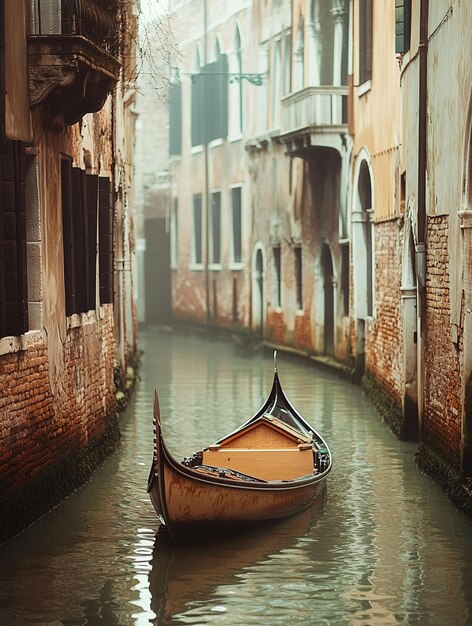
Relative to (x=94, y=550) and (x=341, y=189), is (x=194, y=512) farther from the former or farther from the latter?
(x=341, y=189)

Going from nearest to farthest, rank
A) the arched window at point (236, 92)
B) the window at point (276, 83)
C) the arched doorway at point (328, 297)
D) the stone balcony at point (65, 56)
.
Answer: the stone balcony at point (65, 56) → the arched doorway at point (328, 297) → the window at point (276, 83) → the arched window at point (236, 92)

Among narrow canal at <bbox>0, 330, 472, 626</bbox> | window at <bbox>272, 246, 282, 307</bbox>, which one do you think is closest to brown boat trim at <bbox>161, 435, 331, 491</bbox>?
narrow canal at <bbox>0, 330, 472, 626</bbox>

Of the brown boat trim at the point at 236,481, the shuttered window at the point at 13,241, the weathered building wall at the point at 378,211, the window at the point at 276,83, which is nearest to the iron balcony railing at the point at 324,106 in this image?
the weathered building wall at the point at 378,211

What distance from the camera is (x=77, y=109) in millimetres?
11250

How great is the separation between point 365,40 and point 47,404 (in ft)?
32.1

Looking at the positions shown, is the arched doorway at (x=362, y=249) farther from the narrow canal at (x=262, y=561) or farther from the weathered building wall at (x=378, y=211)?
the narrow canal at (x=262, y=561)

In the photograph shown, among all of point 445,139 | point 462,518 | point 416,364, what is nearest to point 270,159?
point 416,364

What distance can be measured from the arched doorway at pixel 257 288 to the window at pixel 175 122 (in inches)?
284

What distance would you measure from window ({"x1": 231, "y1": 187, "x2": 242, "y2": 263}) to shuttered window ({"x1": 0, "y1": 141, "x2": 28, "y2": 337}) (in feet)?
68.0

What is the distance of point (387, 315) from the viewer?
1747 centimetres

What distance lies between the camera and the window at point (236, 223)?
30641 mm

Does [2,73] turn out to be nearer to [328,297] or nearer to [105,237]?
[105,237]

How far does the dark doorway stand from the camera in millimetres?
36719

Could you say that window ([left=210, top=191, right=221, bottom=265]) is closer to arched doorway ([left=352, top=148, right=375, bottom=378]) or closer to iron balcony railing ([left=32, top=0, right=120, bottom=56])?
arched doorway ([left=352, top=148, right=375, bottom=378])
